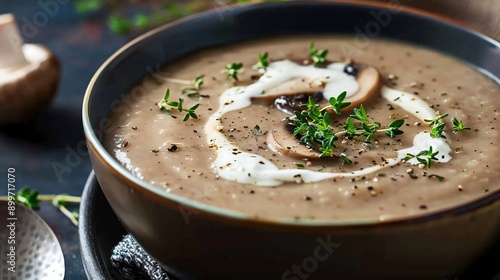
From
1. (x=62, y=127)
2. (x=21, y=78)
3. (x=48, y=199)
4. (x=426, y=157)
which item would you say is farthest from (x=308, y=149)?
(x=21, y=78)

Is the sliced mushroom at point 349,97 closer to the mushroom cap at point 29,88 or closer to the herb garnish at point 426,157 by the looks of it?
the herb garnish at point 426,157

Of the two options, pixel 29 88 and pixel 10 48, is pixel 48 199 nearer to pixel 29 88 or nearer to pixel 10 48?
pixel 29 88

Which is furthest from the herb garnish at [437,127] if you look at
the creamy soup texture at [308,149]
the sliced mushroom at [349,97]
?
the sliced mushroom at [349,97]

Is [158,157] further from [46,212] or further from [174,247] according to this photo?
[46,212]

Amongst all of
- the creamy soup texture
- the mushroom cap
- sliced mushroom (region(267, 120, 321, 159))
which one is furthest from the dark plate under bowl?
the mushroom cap

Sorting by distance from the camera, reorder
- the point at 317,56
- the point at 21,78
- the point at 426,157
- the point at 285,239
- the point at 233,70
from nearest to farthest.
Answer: the point at 285,239
the point at 426,157
the point at 233,70
the point at 317,56
the point at 21,78

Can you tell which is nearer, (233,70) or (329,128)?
(329,128)

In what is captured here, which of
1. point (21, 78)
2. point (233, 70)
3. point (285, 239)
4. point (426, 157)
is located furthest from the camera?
point (21, 78)
